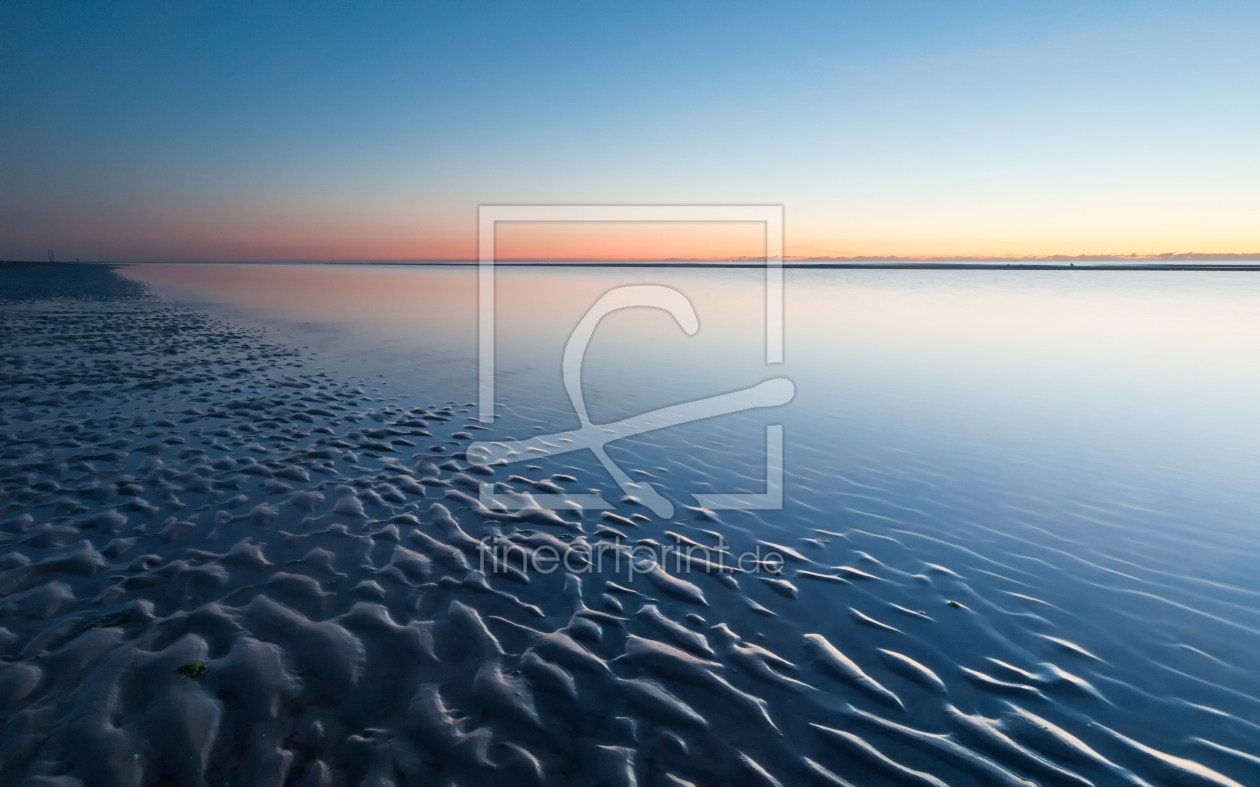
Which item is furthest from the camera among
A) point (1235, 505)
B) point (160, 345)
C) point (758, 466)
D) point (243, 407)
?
point (160, 345)

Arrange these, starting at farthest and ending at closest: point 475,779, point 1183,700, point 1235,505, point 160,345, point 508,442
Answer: point 160,345, point 508,442, point 1235,505, point 1183,700, point 475,779

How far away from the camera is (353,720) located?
5055mm

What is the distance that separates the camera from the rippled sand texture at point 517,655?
4.79 meters

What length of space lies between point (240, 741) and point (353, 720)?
83 cm

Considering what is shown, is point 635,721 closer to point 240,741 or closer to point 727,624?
point 727,624

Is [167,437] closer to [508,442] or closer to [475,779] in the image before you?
[508,442]

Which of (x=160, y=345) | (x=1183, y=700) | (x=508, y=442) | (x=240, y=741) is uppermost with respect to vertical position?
(x=160, y=345)

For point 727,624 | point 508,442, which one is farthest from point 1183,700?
point 508,442

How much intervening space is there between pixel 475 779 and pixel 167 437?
39.3 feet

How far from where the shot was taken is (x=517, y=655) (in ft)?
19.9

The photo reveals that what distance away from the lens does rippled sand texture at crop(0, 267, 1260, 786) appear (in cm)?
479

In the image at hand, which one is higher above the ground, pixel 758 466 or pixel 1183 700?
pixel 758 466

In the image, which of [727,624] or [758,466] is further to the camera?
[758,466]

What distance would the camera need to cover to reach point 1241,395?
19.8 meters
